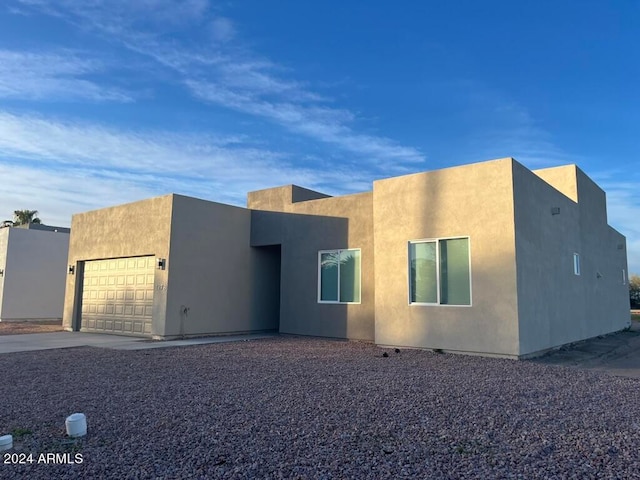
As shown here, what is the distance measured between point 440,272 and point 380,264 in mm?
1522

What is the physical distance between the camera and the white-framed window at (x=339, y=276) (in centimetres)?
1255

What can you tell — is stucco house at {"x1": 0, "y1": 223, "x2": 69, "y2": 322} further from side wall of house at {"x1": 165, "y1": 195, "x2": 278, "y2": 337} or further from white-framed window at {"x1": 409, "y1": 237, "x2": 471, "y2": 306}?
white-framed window at {"x1": 409, "y1": 237, "x2": 471, "y2": 306}

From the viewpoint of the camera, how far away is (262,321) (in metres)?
14.8

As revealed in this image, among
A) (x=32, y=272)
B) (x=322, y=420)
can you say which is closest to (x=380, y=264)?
(x=322, y=420)

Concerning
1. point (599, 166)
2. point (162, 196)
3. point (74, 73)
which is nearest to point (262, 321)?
point (162, 196)

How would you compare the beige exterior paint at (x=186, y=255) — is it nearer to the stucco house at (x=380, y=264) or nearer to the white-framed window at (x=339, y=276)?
the stucco house at (x=380, y=264)

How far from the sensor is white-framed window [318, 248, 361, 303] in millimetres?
12555

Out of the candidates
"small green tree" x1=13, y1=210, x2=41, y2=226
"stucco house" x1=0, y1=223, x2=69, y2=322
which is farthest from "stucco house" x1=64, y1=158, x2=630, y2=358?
"small green tree" x1=13, y1=210, x2=41, y2=226

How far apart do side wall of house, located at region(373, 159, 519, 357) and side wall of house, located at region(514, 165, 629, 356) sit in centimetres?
32

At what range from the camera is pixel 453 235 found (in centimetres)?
977

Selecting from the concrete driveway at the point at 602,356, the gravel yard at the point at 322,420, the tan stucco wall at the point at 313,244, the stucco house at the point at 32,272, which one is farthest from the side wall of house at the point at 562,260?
the stucco house at the point at 32,272

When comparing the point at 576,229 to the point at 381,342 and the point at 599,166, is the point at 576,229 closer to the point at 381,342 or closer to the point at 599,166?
the point at 599,166

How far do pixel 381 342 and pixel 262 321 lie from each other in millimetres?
5313

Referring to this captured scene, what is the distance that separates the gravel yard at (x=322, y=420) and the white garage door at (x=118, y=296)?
4.85 meters
